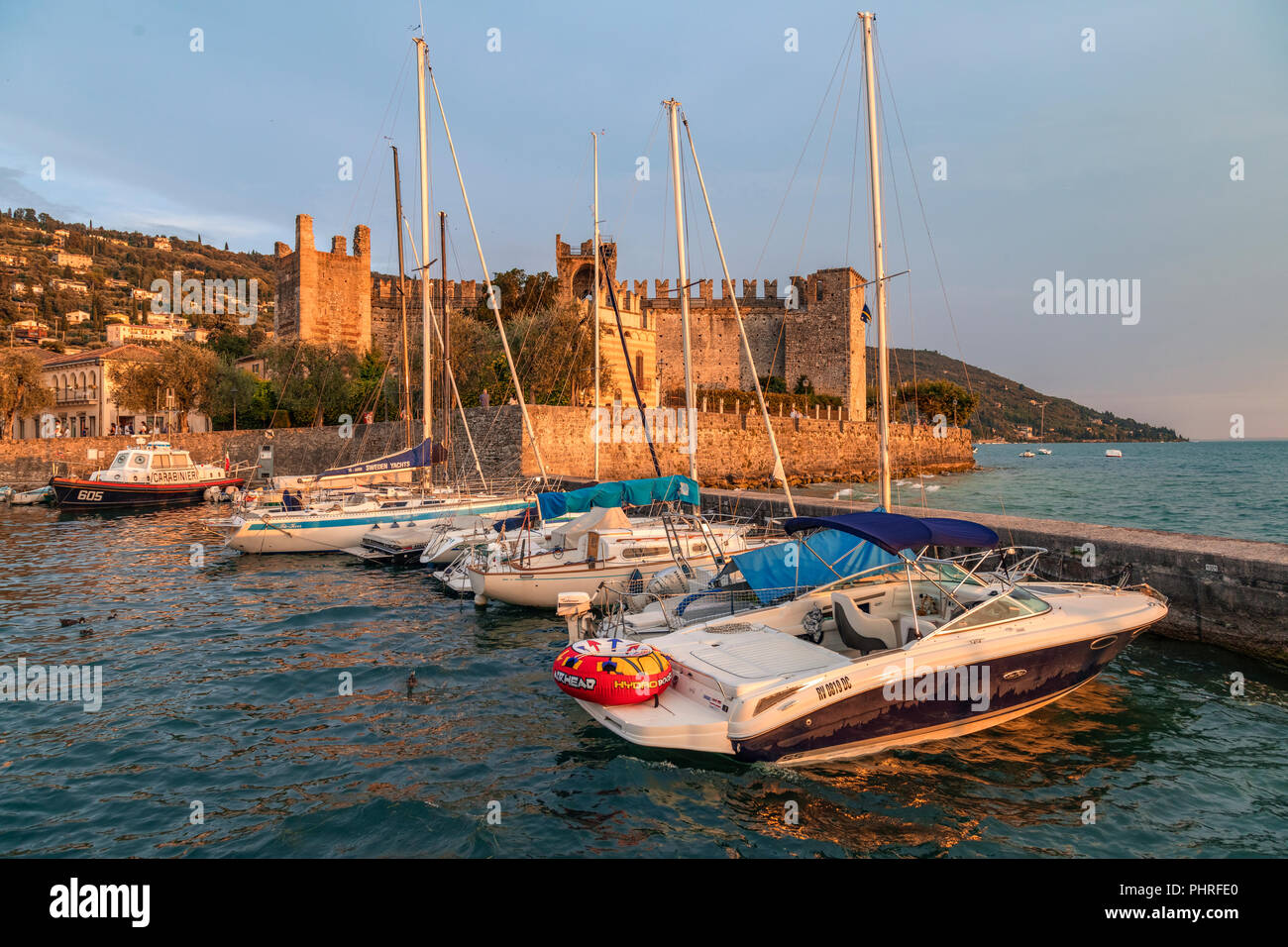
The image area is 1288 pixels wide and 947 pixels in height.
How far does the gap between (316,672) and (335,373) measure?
34412 mm

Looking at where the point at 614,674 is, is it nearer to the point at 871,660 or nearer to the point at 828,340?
the point at 871,660

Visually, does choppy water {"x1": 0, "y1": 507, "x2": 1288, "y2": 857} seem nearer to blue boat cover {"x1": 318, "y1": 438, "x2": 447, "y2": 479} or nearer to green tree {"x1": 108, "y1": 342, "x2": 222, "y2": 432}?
blue boat cover {"x1": 318, "y1": 438, "x2": 447, "y2": 479}

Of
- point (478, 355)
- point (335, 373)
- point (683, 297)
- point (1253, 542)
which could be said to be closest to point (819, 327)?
point (478, 355)

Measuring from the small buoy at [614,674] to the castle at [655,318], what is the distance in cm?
2998

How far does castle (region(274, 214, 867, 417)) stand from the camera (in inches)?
1721

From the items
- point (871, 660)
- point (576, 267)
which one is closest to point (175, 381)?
point (576, 267)

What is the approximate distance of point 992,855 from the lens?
5.07 metres

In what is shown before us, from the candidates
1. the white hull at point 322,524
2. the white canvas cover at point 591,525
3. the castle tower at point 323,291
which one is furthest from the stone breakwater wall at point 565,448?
the white canvas cover at point 591,525

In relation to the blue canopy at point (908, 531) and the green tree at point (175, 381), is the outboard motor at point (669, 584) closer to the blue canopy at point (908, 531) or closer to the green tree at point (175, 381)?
the blue canopy at point (908, 531)

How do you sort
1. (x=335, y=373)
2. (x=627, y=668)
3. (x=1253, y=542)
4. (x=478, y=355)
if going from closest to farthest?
(x=627, y=668), (x=1253, y=542), (x=478, y=355), (x=335, y=373)

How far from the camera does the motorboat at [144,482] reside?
28.6 metres

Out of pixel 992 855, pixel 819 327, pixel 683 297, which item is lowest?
pixel 992 855

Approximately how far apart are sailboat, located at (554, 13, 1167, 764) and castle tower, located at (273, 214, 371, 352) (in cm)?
4156
